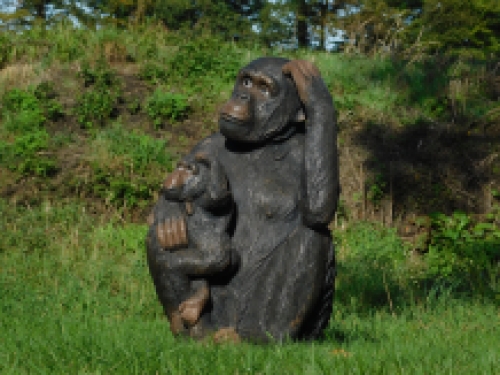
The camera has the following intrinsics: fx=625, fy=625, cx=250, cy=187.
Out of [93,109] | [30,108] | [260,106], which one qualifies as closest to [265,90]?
[260,106]

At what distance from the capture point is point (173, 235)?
3.48m

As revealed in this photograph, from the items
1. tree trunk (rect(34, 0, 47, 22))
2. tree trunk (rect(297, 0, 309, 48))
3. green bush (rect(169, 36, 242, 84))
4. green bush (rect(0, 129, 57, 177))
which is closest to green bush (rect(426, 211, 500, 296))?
green bush (rect(169, 36, 242, 84))

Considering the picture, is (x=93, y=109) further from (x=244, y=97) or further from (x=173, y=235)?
(x=173, y=235)

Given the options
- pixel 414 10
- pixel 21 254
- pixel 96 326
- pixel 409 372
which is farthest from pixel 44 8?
pixel 409 372

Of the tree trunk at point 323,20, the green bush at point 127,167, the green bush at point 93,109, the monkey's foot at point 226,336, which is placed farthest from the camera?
the tree trunk at point 323,20

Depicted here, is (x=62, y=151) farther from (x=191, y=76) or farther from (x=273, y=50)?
(x=273, y=50)

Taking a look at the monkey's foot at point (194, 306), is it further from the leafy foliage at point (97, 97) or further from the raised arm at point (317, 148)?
the leafy foliage at point (97, 97)

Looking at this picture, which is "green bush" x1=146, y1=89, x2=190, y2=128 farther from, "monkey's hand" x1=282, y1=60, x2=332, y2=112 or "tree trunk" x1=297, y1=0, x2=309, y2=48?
"tree trunk" x1=297, y1=0, x2=309, y2=48

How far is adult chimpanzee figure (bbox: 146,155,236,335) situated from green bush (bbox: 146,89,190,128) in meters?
6.12

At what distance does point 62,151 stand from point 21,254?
2.08m

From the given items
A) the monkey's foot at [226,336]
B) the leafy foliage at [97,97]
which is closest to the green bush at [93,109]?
the leafy foliage at [97,97]

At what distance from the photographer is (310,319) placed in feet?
12.1

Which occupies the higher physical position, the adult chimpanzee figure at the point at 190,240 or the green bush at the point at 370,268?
the adult chimpanzee figure at the point at 190,240

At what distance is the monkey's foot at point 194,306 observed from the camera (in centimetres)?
340
